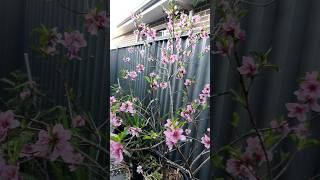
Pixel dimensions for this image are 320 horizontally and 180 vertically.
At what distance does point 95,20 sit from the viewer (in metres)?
0.95

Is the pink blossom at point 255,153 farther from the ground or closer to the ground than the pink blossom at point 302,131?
closer to the ground

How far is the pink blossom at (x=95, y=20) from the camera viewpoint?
941 millimetres

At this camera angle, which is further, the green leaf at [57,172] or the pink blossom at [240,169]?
the green leaf at [57,172]

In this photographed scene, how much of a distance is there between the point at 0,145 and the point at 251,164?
67cm

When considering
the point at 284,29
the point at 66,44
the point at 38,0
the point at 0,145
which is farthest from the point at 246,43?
the point at 38,0

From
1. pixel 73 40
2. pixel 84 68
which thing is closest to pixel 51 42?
pixel 73 40

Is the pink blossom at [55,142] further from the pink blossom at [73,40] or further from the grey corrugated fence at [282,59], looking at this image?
the grey corrugated fence at [282,59]

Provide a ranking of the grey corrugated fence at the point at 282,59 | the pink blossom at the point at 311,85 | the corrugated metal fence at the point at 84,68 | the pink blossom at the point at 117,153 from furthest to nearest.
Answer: the corrugated metal fence at the point at 84,68 → the pink blossom at the point at 117,153 → the grey corrugated fence at the point at 282,59 → the pink blossom at the point at 311,85

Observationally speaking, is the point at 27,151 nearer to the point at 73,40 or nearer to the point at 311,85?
the point at 73,40

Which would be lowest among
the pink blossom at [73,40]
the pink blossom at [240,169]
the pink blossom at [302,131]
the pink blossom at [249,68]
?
the pink blossom at [240,169]

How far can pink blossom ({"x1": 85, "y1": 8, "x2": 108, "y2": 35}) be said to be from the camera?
0.94 m

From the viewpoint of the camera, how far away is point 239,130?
110cm

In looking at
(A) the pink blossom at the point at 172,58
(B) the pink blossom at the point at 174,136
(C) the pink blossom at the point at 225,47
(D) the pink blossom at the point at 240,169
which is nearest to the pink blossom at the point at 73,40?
(C) the pink blossom at the point at 225,47

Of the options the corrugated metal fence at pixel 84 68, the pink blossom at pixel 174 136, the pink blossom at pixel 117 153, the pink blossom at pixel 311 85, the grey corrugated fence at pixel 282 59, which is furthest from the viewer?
the pink blossom at pixel 174 136
